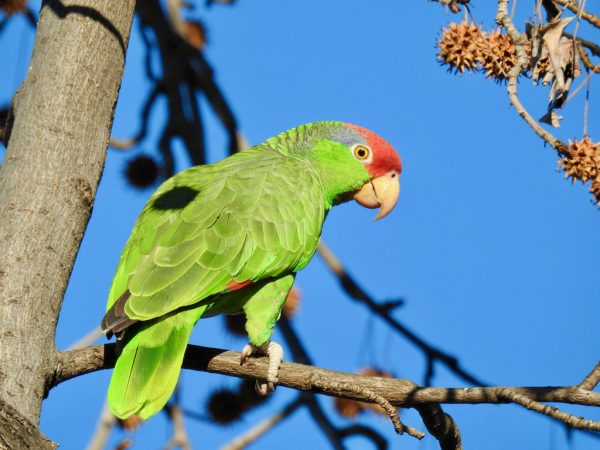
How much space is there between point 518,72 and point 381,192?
1.45 m

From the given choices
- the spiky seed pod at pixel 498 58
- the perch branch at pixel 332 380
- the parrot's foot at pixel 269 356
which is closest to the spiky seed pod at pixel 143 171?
the parrot's foot at pixel 269 356

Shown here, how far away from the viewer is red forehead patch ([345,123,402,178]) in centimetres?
381

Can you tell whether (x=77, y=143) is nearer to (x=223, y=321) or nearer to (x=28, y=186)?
(x=28, y=186)

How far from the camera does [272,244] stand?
3.00m

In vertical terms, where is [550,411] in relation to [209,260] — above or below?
below

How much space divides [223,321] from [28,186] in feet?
5.34

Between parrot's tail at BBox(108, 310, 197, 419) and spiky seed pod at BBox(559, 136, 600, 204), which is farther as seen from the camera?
spiky seed pod at BBox(559, 136, 600, 204)

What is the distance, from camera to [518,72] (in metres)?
2.53

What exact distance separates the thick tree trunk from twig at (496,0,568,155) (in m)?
1.40

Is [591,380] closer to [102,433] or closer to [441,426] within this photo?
[441,426]

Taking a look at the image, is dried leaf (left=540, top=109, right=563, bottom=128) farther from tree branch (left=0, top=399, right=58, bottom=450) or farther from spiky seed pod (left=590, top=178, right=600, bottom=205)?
tree branch (left=0, top=399, right=58, bottom=450)

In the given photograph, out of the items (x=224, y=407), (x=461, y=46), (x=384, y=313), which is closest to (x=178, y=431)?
(x=224, y=407)

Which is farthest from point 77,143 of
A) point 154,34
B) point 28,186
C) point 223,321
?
point 154,34

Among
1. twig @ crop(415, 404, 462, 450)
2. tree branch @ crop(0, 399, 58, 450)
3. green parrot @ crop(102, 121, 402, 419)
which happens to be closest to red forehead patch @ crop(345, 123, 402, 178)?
A: green parrot @ crop(102, 121, 402, 419)
